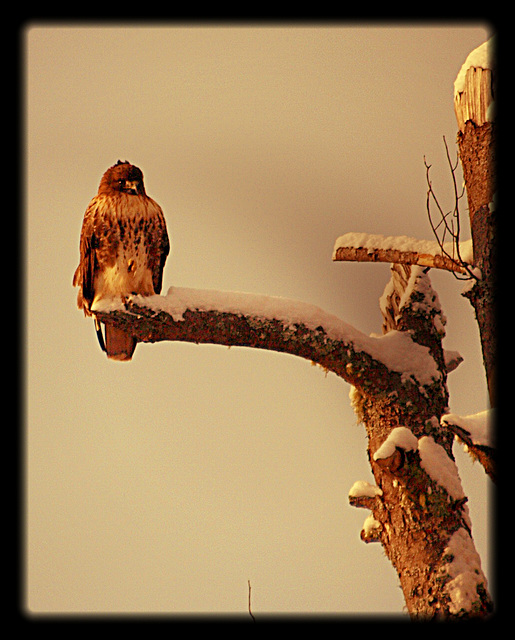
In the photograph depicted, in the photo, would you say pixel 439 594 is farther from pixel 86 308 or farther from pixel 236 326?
pixel 86 308

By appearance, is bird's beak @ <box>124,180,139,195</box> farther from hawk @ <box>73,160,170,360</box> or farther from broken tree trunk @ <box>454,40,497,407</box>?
broken tree trunk @ <box>454,40,497,407</box>

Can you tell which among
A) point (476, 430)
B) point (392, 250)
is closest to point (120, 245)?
point (392, 250)

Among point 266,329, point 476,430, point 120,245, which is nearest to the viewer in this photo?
point 476,430

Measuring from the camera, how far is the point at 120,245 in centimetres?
291

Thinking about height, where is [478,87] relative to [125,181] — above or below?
above

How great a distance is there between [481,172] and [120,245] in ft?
4.89

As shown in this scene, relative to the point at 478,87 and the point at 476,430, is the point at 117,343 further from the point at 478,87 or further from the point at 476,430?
the point at 478,87

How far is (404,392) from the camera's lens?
2.80m

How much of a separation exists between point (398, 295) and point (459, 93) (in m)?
0.96

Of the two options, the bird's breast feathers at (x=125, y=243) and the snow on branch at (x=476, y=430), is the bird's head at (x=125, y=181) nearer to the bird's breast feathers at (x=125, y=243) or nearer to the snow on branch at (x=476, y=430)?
the bird's breast feathers at (x=125, y=243)

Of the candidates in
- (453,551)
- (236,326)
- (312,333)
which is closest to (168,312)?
(236,326)

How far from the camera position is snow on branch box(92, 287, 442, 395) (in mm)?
2650

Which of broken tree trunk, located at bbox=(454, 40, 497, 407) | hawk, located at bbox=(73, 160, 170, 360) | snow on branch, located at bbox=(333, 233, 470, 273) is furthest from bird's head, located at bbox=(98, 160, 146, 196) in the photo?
broken tree trunk, located at bbox=(454, 40, 497, 407)

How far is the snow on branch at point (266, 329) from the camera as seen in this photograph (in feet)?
8.70
